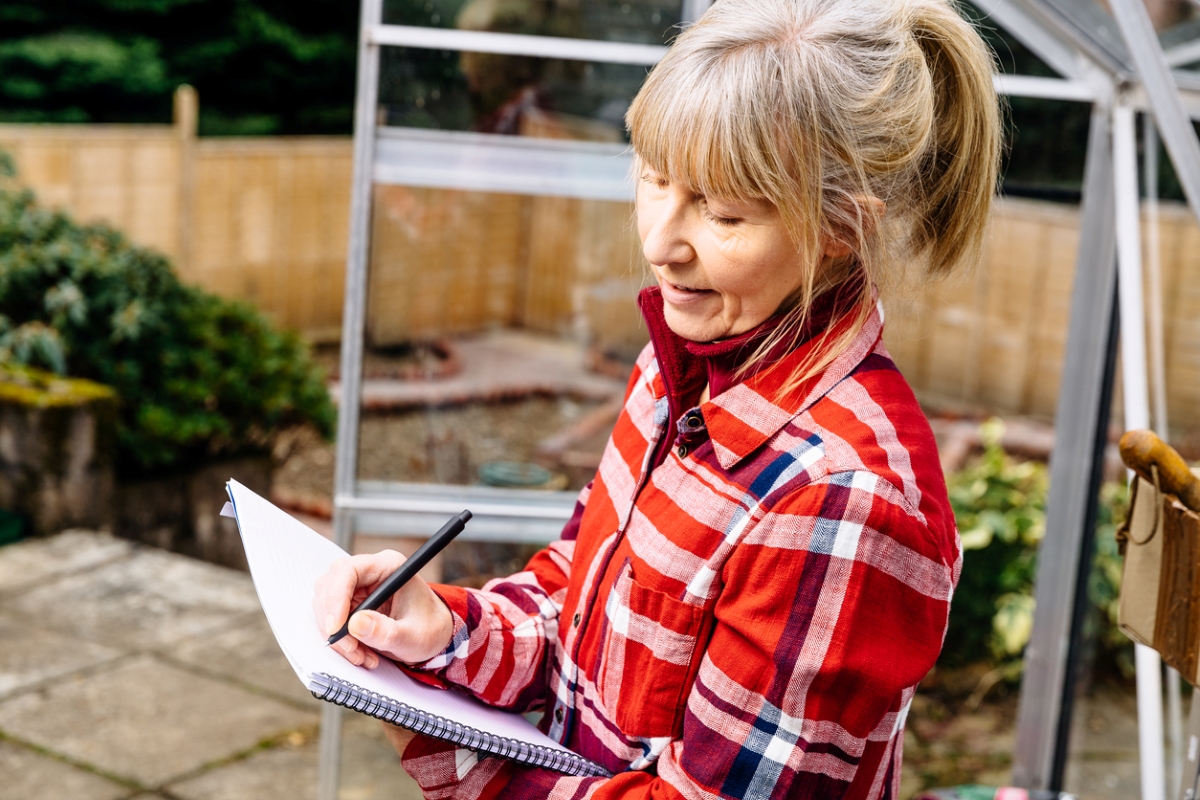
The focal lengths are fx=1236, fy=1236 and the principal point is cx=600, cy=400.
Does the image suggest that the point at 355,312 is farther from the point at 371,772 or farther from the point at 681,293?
the point at 681,293

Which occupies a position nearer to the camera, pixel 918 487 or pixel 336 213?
pixel 918 487

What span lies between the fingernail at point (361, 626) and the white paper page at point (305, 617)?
0.03m

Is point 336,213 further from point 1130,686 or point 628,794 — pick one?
point 628,794

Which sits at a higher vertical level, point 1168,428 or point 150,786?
point 1168,428

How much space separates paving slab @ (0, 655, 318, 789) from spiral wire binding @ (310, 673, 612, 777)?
2.50m

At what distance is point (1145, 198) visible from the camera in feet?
9.22

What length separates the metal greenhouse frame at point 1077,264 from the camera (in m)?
2.62

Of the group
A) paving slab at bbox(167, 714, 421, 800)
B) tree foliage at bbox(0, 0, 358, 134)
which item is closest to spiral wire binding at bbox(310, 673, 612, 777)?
paving slab at bbox(167, 714, 421, 800)

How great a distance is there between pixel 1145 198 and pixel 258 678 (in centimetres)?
302

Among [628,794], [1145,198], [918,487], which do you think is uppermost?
[1145,198]

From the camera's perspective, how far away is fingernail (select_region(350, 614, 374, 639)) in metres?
1.23

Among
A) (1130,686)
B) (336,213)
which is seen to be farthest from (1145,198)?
(336,213)

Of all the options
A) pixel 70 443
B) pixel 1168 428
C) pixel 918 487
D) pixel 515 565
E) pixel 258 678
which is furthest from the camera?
pixel 70 443

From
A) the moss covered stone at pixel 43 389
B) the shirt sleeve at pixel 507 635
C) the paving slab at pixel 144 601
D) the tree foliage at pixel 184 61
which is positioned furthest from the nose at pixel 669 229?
the tree foliage at pixel 184 61
